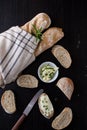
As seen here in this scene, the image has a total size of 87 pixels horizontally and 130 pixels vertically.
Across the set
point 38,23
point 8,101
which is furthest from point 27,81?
point 38,23

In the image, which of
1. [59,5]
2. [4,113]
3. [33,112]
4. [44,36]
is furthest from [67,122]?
[59,5]

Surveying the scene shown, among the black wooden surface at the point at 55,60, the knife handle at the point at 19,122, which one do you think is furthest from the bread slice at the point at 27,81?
the knife handle at the point at 19,122

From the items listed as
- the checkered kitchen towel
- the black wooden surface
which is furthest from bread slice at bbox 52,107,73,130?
the checkered kitchen towel

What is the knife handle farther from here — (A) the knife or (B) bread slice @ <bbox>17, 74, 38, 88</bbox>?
(B) bread slice @ <bbox>17, 74, 38, 88</bbox>

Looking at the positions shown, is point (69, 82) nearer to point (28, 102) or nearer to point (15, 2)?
point (28, 102)

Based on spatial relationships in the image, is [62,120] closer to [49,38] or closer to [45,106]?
[45,106]
